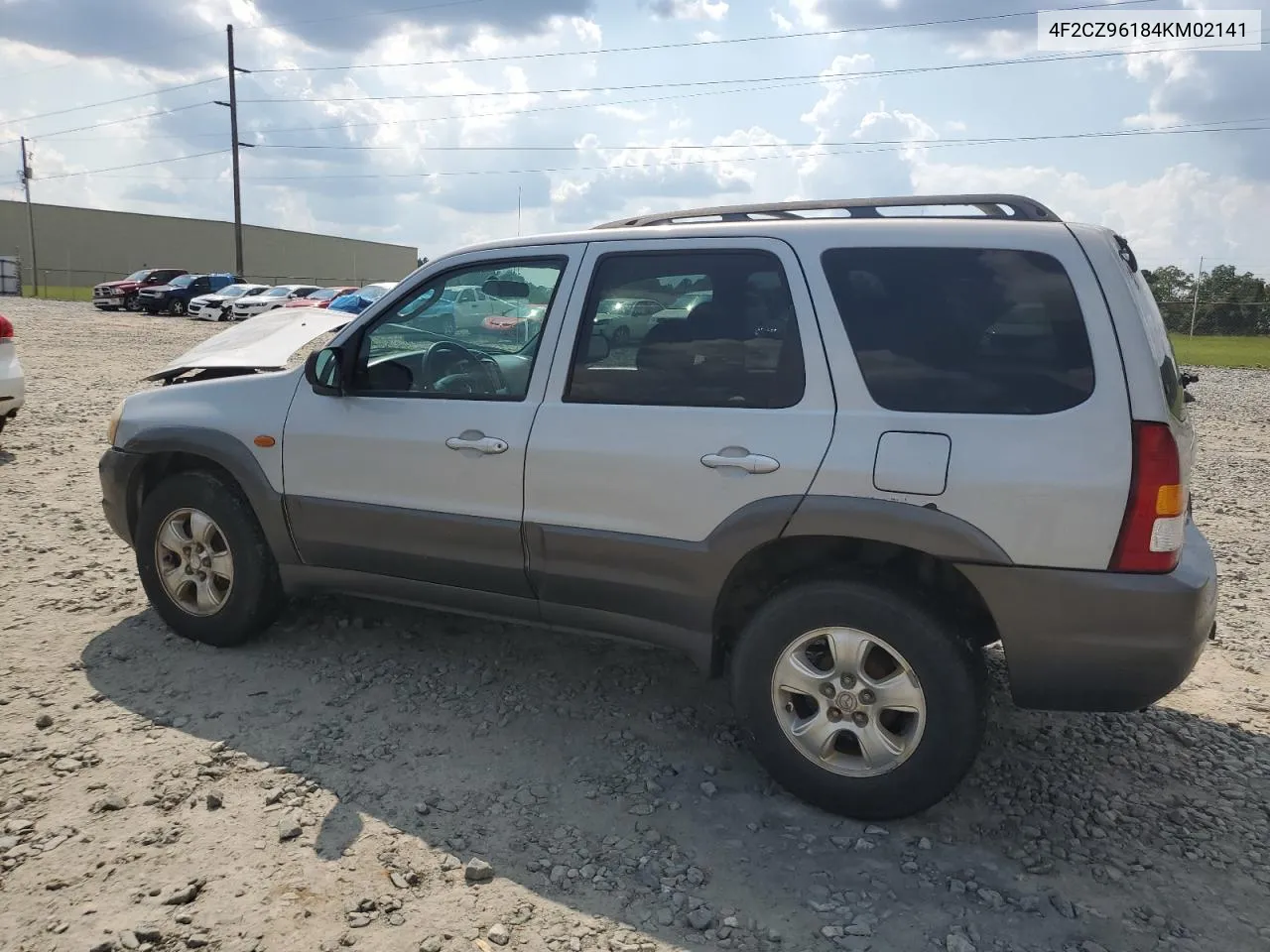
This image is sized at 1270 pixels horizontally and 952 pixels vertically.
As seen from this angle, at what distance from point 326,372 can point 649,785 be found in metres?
2.15

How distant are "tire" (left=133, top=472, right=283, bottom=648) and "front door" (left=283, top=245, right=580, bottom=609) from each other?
0.92 ft

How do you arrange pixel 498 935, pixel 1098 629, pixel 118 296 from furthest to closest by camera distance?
pixel 118 296 → pixel 1098 629 → pixel 498 935

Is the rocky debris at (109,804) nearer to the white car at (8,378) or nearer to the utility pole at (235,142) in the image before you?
the white car at (8,378)

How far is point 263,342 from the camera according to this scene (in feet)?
17.1

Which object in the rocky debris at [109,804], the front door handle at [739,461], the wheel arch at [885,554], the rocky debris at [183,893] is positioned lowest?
the rocky debris at [183,893]

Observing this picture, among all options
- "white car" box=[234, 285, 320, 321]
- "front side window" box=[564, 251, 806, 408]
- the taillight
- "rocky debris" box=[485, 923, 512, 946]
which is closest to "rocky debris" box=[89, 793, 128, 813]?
"rocky debris" box=[485, 923, 512, 946]

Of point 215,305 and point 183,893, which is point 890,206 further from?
point 215,305

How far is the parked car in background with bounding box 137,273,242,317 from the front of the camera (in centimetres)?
3438

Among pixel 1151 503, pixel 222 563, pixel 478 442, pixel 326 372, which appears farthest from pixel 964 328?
pixel 222 563

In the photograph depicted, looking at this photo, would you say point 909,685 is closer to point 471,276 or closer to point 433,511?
point 433,511

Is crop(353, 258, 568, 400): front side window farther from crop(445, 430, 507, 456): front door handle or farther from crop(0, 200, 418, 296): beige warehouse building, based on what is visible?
crop(0, 200, 418, 296): beige warehouse building

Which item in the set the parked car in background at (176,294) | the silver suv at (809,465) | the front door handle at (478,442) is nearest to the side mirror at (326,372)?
the silver suv at (809,465)

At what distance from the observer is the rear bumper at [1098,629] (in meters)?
2.77

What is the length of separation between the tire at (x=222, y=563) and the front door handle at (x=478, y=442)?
3.95 ft
